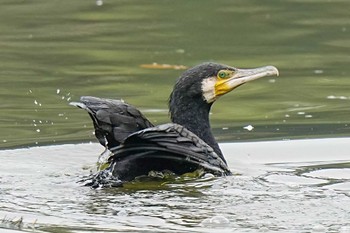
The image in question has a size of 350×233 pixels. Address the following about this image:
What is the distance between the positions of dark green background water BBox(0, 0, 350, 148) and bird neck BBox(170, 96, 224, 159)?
3.66 feet

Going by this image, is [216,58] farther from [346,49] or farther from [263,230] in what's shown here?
[263,230]

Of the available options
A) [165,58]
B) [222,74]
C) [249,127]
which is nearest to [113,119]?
[222,74]

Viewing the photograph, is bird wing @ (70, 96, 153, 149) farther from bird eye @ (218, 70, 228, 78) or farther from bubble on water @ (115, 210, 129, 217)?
bubble on water @ (115, 210, 129, 217)

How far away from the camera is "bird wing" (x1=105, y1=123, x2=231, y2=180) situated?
28.4 feet

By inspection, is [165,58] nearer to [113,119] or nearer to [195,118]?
[195,118]

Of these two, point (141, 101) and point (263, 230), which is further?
point (141, 101)

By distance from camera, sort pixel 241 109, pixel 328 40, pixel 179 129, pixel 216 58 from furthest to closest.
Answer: pixel 328 40 → pixel 216 58 → pixel 241 109 → pixel 179 129

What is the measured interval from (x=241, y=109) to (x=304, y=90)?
0.96 metres

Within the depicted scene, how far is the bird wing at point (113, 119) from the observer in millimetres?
8820

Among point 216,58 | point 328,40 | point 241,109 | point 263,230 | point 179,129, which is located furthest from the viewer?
point 328,40

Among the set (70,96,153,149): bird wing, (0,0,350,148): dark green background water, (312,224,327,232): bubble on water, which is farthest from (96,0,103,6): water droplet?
(312,224,327,232): bubble on water

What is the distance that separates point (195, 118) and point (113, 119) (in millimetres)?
973

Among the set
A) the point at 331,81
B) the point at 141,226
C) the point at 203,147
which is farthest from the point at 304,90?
the point at 141,226

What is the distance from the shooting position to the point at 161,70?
1381cm
